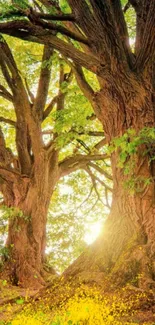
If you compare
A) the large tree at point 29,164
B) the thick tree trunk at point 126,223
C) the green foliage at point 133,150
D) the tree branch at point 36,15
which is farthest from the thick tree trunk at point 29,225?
the tree branch at point 36,15

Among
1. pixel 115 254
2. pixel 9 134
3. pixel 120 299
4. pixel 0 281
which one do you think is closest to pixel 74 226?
pixel 9 134

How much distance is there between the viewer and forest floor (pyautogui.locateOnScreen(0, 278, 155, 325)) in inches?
165

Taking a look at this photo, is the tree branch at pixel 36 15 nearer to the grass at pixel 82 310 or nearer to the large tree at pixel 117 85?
the large tree at pixel 117 85

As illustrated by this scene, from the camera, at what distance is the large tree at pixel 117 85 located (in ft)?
20.6

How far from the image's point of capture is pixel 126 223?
21.4 feet

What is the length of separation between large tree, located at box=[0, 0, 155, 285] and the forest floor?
63cm

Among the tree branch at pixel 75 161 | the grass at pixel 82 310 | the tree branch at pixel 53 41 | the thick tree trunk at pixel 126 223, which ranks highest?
the tree branch at pixel 53 41

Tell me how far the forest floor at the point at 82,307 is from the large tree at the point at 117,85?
24.8 inches

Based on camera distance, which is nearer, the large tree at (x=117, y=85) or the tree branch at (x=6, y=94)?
the large tree at (x=117, y=85)

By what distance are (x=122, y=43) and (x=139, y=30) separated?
587mm

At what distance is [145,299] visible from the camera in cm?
499

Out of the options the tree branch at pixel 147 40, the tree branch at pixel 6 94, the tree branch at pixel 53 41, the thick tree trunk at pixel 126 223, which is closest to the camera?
the thick tree trunk at pixel 126 223

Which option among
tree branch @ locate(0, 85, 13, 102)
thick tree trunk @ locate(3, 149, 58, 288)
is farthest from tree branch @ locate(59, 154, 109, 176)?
tree branch @ locate(0, 85, 13, 102)

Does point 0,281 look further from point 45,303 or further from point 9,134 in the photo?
point 9,134
